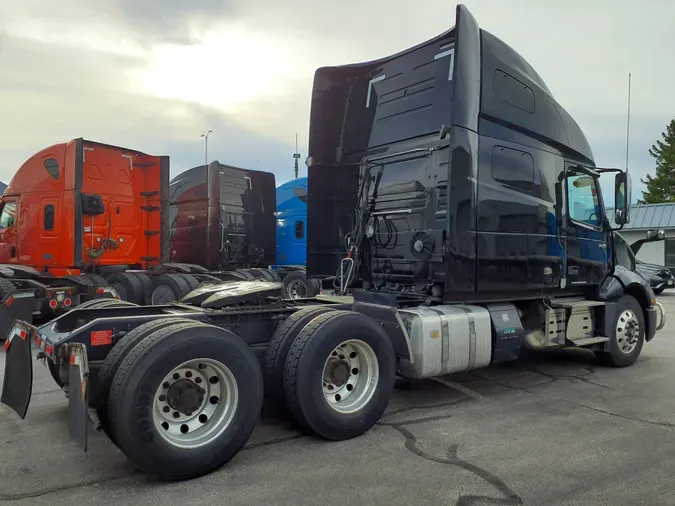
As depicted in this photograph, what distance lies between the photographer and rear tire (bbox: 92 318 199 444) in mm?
3570

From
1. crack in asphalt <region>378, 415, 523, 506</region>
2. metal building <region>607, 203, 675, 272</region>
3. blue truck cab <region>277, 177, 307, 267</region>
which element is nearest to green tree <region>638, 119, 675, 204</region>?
metal building <region>607, 203, 675, 272</region>

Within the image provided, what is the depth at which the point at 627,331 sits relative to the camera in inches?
293

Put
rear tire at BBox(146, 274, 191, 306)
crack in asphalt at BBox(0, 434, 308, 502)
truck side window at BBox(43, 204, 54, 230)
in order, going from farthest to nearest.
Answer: rear tire at BBox(146, 274, 191, 306) → truck side window at BBox(43, 204, 54, 230) → crack in asphalt at BBox(0, 434, 308, 502)

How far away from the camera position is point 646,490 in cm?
355

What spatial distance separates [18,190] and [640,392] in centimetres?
1097

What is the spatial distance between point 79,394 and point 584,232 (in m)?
6.19

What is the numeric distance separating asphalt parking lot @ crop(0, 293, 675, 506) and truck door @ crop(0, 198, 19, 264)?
600 centimetres

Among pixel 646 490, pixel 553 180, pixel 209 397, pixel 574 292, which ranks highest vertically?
pixel 553 180

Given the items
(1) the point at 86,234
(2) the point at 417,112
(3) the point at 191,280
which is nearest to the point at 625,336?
(2) the point at 417,112

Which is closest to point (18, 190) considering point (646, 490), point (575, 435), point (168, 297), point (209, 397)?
point (168, 297)

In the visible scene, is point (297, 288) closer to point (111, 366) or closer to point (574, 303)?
point (574, 303)

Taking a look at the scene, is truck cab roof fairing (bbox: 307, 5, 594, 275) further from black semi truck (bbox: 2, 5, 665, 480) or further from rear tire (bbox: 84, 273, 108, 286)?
rear tire (bbox: 84, 273, 108, 286)

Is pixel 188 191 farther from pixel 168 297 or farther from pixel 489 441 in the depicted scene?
pixel 489 441

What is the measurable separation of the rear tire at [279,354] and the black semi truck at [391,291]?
0.06ft
